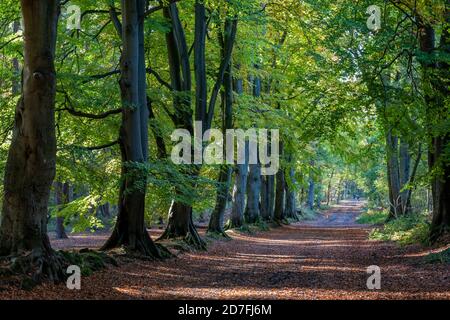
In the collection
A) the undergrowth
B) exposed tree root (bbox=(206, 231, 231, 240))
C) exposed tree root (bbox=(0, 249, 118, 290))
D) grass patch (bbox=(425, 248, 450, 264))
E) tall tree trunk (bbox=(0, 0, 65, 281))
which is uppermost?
tall tree trunk (bbox=(0, 0, 65, 281))

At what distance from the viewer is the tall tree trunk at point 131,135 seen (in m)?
12.4

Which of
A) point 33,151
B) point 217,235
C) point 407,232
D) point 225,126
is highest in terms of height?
point 225,126

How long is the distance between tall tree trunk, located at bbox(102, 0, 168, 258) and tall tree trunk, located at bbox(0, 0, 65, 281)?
3557mm

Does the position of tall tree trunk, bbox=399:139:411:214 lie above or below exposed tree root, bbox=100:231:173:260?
above

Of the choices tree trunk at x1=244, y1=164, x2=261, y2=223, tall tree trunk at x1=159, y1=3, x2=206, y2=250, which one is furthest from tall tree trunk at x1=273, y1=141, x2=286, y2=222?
tall tree trunk at x1=159, y1=3, x2=206, y2=250

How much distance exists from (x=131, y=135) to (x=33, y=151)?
4.09 metres

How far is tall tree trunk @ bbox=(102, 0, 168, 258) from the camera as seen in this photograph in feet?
40.8

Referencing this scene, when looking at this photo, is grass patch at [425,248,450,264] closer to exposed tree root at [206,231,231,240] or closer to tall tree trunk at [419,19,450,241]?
tall tree trunk at [419,19,450,241]

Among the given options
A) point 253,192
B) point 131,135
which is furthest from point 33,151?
point 253,192

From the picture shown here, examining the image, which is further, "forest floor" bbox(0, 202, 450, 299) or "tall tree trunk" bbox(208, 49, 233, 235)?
"tall tree trunk" bbox(208, 49, 233, 235)

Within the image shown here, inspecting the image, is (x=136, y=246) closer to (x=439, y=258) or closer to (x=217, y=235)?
(x=439, y=258)

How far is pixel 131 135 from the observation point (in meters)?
12.5

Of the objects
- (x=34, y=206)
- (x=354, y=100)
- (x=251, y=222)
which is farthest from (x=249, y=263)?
(x=251, y=222)
